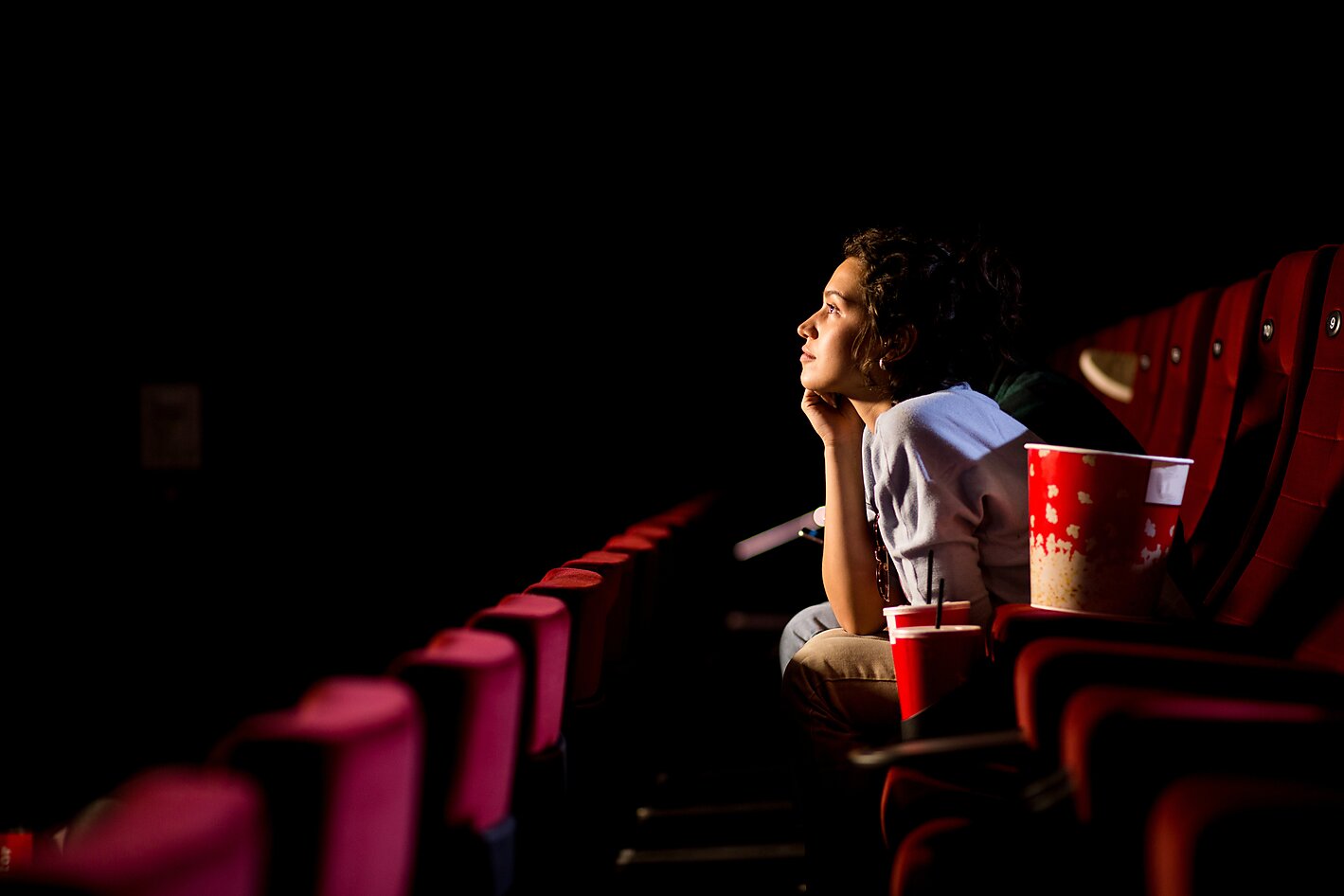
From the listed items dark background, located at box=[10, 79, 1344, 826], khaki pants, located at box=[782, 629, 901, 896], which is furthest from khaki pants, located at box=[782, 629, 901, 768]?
dark background, located at box=[10, 79, 1344, 826]

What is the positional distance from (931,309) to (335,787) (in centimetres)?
34

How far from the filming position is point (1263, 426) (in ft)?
1.66

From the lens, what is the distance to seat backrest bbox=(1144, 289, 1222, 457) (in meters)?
0.59

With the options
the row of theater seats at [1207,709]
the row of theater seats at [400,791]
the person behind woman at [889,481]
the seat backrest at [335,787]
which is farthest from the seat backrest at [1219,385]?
the seat backrest at [335,787]

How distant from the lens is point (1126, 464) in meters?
0.30

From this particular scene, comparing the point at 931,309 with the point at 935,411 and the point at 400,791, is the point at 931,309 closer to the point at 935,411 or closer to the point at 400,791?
the point at 935,411

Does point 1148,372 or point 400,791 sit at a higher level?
point 1148,372

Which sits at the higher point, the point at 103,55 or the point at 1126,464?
the point at 103,55

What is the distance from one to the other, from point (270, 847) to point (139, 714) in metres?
0.77

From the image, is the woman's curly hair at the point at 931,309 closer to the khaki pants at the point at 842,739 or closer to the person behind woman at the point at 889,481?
the person behind woman at the point at 889,481

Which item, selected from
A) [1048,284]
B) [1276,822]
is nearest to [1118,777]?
[1276,822]

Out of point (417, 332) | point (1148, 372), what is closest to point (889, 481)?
point (1148, 372)

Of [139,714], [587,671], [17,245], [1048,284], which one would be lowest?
[139,714]

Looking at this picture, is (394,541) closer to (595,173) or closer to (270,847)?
(595,173)
